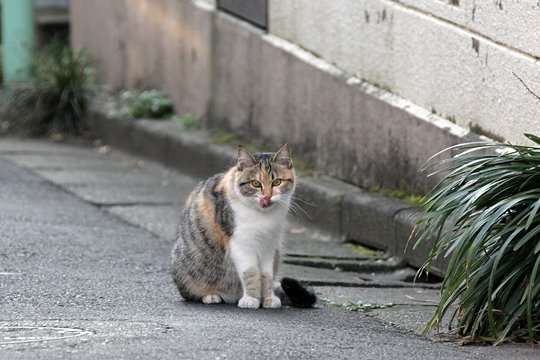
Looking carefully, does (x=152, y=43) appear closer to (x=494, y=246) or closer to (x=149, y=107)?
(x=149, y=107)

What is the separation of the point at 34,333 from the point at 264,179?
1520mm

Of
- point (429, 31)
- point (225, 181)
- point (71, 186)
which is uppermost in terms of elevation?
point (429, 31)

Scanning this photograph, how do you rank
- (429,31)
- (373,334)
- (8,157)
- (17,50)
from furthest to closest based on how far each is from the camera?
(17,50)
(8,157)
(429,31)
(373,334)

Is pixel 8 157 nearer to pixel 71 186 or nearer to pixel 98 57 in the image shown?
pixel 71 186

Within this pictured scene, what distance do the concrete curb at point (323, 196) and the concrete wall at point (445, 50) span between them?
30.0 inches

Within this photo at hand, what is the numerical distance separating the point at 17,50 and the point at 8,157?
2435 mm

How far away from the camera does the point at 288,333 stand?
5535 mm

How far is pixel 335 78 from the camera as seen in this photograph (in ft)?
29.6

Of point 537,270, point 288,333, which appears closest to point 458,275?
point 537,270

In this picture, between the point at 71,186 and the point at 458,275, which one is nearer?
the point at 458,275

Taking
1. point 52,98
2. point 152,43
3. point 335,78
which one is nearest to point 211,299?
point 335,78

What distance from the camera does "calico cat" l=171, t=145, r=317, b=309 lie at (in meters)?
6.27

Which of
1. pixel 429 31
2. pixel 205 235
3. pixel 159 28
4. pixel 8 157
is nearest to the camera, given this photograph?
pixel 205 235

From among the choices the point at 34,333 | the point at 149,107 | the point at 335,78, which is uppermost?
the point at 335,78
